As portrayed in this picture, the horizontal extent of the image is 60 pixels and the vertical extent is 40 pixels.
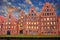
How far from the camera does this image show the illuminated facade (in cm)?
720

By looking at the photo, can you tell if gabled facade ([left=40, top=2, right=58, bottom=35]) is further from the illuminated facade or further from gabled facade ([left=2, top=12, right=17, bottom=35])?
gabled facade ([left=2, top=12, right=17, bottom=35])

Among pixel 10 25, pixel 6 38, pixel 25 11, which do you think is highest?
pixel 25 11

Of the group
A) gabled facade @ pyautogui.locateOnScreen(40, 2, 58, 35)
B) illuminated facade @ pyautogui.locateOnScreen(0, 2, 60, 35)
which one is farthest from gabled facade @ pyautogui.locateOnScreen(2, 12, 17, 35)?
gabled facade @ pyautogui.locateOnScreen(40, 2, 58, 35)

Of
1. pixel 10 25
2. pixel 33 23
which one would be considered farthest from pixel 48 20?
pixel 10 25

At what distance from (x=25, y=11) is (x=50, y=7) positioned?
2.92ft

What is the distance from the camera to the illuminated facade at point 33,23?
23.6 ft

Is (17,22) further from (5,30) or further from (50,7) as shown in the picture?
(50,7)

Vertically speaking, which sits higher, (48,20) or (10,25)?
(48,20)

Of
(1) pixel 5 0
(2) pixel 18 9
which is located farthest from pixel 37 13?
(1) pixel 5 0

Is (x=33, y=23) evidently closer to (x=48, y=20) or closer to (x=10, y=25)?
(x=48, y=20)

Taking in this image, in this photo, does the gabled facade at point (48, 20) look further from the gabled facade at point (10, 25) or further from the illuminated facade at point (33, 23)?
the gabled facade at point (10, 25)

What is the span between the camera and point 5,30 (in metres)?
7.23

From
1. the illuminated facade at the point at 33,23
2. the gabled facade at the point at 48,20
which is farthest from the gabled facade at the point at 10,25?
the gabled facade at the point at 48,20

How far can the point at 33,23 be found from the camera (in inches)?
285
